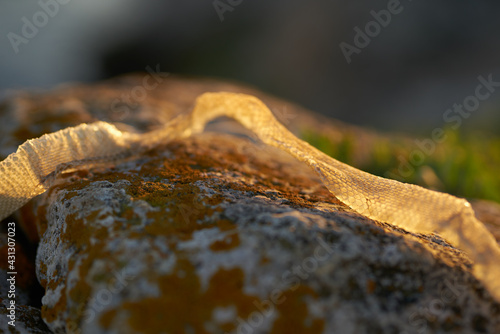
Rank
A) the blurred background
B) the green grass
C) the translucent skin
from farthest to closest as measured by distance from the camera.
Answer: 1. the blurred background
2. the green grass
3. the translucent skin

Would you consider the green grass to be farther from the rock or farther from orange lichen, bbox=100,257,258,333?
the rock

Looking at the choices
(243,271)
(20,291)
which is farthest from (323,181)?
(20,291)

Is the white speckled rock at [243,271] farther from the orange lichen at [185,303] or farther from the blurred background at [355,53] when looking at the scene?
the blurred background at [355,53]

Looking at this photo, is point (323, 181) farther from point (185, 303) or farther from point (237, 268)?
point (185, 303)

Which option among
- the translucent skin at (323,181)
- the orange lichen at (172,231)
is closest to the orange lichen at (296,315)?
the orange lichen at (172,231)

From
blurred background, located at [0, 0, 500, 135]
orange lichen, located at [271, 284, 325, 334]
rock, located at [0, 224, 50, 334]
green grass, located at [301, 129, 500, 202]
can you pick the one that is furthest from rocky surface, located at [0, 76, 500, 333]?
blurred background, located at [0, 0, 500, 135]

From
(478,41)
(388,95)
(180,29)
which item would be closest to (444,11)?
(478,41)
